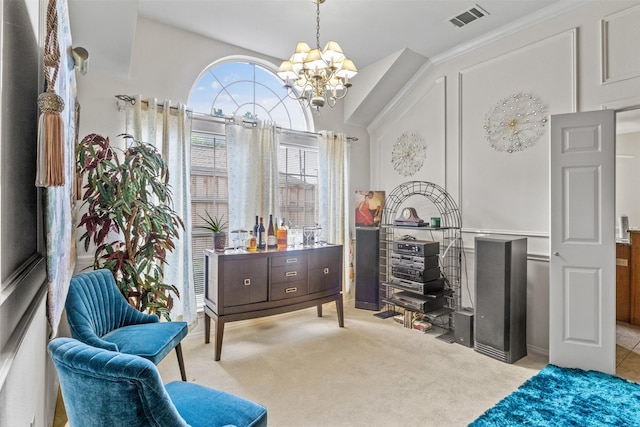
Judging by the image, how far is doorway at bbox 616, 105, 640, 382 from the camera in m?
3.02

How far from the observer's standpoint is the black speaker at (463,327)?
3162mm

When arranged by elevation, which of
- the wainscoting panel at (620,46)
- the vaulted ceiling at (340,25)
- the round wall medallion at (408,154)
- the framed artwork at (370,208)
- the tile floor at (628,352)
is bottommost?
the tile floor at (628,352)

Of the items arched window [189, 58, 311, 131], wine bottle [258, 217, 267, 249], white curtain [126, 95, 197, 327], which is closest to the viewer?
white curtain [126, 95, 197, 327]

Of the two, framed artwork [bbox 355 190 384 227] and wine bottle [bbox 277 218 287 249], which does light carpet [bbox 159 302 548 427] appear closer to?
wine bottle [bbox 277 218 287 249]

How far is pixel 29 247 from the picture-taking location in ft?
4.16

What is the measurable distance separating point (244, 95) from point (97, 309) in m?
2.73

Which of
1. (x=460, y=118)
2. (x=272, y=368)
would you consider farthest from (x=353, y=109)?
(x=272, y=368)

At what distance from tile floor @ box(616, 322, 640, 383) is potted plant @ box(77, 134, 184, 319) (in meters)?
3.76

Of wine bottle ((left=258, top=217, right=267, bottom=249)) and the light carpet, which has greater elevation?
wine bottle ((left=258, top=217, right=267, bottom=249))

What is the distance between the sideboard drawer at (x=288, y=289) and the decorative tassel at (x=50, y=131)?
228cm

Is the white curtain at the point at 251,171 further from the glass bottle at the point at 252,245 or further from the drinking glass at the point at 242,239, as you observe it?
the glass bottle at the point at 252,245

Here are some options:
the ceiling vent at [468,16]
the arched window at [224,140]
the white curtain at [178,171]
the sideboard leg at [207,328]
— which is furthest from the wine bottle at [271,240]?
the ceiling vent at [468,16]

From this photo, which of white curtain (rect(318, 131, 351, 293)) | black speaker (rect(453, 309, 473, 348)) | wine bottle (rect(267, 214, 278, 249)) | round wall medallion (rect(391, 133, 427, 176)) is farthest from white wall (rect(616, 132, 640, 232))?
wine bottle (rect(267, 214, 278, 249))

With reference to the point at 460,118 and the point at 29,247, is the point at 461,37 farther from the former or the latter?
the point at 29,247
